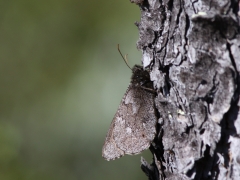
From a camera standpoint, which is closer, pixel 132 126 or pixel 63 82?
pixel 132 126

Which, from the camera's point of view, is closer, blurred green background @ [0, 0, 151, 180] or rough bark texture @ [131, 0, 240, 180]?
rough bark texture @ [131, 0, 240, 180]

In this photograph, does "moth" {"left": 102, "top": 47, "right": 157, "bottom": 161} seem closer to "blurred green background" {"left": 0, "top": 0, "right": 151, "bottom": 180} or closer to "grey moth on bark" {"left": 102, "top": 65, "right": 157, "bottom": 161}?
"grey moth on bark" {"left": 102, "top": 65, "right": 157, "bottom": 161}

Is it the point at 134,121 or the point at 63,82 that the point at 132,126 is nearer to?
the point at 134,121

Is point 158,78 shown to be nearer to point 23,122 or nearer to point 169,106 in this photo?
point 169,106

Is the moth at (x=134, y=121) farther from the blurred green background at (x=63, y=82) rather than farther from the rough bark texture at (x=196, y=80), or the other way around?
the blurred green background at (x=63, y=82)

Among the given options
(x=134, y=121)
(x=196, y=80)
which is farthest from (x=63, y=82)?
(x=196, y=80)

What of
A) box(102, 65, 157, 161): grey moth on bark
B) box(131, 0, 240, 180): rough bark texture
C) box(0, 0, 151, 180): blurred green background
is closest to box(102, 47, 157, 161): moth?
box(102, 65, 157, 161): grey moth on bark

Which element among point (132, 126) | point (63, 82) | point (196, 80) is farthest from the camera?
point (63, 82)
